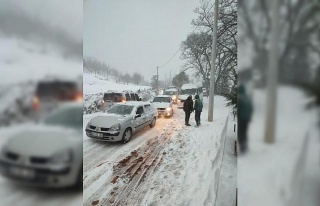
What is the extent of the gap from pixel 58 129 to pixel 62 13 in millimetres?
569

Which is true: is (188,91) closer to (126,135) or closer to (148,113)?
(148,113)

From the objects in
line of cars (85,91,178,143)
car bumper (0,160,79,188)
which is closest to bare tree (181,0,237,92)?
line of cars (85,91,178,143)

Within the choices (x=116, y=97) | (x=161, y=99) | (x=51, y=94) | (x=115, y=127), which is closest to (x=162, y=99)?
(x=161, y=99)

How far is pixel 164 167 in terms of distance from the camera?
1538 millimetres

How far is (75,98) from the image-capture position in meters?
1.06

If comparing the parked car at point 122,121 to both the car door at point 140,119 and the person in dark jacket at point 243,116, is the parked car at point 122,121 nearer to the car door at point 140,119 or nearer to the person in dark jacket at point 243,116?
the car door at point 140,119

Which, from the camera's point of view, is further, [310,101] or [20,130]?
[20,130]

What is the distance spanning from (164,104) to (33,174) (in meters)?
0.93

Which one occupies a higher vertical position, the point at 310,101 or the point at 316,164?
the point at 310,101

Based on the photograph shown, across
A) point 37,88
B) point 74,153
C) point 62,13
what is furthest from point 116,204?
point 62,13

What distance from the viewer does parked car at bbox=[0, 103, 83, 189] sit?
0.91m

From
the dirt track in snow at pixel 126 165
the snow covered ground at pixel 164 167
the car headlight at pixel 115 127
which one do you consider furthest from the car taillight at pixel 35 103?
the car headlight at pixel 115 127

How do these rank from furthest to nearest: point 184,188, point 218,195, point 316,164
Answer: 1. point 184,188
2. point 218,195
3. point 316,164

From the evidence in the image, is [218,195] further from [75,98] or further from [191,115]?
[75,98]
